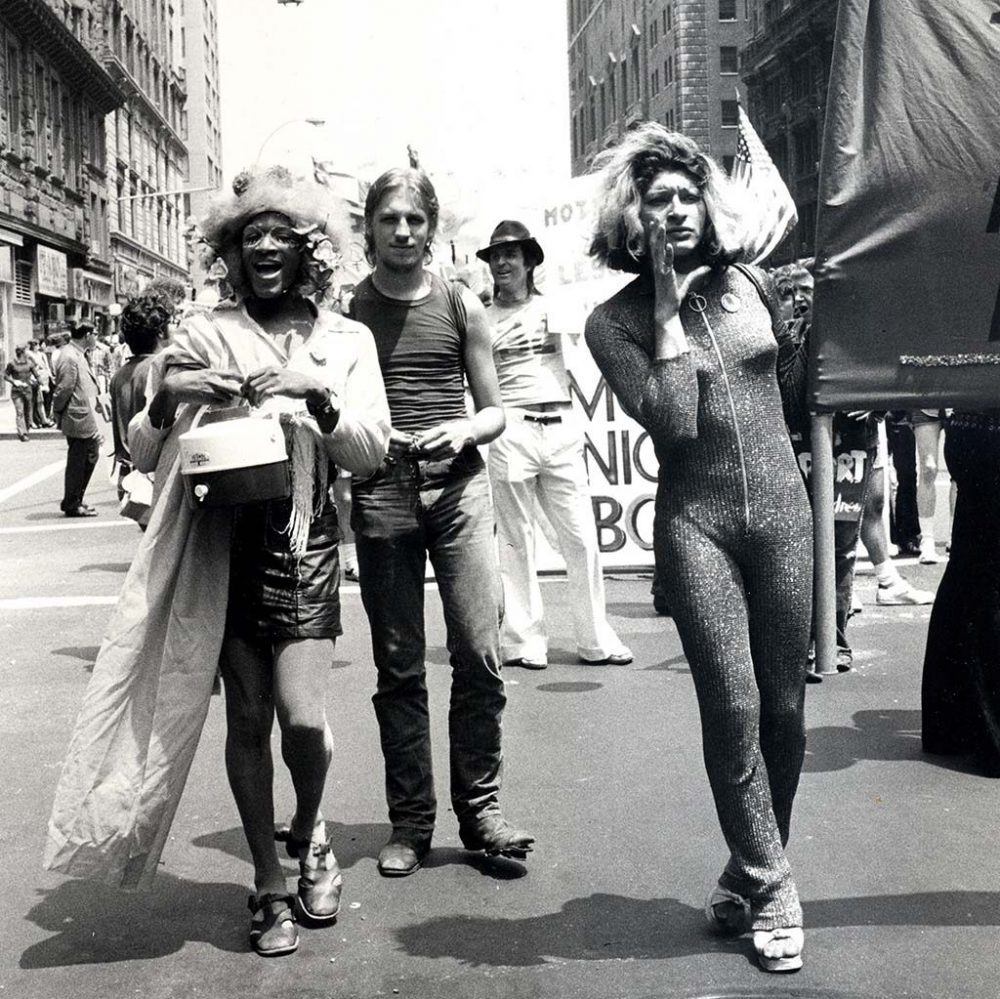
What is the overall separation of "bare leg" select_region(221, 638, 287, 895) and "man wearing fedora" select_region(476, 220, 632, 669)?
3.63 meters

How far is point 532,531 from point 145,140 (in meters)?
70.8

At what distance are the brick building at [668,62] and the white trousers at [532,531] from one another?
59.2 meters

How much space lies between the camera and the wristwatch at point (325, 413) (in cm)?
393

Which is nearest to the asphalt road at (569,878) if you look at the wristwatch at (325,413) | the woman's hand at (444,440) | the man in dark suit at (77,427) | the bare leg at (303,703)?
the bare leg at (303,703)

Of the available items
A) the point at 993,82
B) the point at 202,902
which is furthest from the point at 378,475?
the point at 993,82

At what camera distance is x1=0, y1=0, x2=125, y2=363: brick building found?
4225 centimetres

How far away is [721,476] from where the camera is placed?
3.83 meters

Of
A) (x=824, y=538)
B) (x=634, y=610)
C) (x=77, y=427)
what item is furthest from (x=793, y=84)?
(x=824, y=538)

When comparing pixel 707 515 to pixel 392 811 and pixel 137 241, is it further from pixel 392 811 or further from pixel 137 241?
pixel 137 241

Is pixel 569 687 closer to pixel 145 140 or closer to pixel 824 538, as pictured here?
pixel 824 538

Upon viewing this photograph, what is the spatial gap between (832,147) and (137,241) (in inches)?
2675

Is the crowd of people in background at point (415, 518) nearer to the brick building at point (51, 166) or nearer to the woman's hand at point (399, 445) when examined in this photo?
the woman's hand at point (399, 445)

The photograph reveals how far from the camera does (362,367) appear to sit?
13.9 feet

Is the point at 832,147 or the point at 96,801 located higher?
the point at 832,147
